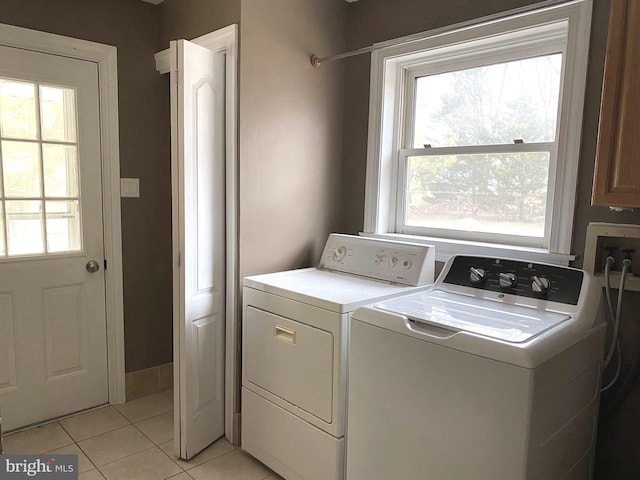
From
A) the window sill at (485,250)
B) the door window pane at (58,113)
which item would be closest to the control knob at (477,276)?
the window sill at (485,250)

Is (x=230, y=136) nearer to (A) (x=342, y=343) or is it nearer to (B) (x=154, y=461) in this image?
(A) (x=342, y=343)

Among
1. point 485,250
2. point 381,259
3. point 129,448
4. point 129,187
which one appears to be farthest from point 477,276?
point 129,187

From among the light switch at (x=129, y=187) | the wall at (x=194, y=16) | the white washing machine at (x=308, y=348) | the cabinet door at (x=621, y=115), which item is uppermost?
the wall at (x=194, y=16)

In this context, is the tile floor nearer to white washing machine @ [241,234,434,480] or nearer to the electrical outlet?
white washing machine @ [241,234,434,480]

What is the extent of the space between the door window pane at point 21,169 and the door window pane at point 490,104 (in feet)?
6.58

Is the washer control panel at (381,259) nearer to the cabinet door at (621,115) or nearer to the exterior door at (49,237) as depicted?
the cabinet door at (621,115)

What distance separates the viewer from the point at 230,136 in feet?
7.18

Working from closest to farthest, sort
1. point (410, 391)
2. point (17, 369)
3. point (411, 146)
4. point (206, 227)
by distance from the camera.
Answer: point (410, 391)
point (206, 227)
point (17, 369)
point (411, 146)

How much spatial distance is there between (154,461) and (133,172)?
1.56 m

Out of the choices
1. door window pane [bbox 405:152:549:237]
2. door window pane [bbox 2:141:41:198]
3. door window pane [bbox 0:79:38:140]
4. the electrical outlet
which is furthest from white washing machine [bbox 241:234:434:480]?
door window pane [bbox 0:79:38:140]

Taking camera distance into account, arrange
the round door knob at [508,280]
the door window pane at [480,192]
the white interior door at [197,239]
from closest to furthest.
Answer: the round door knob at [508,280] → the white interior door at [197,239] → the door window pane at [480,192]

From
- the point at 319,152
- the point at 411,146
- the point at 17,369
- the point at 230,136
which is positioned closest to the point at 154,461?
the point at 17,369

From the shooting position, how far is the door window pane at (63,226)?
2436 millimetres

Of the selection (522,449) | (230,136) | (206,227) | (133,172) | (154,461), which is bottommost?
(154,461)
